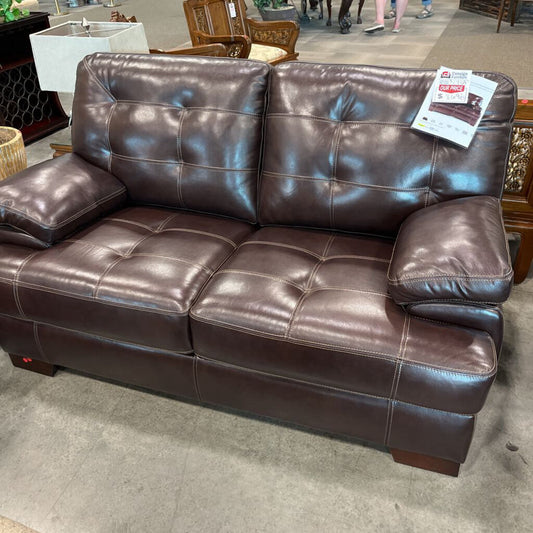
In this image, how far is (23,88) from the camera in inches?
155

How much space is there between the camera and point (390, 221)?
1.74 m

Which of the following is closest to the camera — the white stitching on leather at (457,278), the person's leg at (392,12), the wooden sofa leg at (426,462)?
A: the white stitching on leather at (457,278)

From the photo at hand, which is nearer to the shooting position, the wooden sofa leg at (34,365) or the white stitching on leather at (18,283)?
the white stitching on leather at (18,283)

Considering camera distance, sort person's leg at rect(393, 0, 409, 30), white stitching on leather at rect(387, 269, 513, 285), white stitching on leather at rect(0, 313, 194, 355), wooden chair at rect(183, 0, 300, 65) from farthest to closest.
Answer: person's leg at rect(393, 0, 409, 30), wooden chair at rect(183, 0, 300, 65), white stitching on leather at rect(0, 313, 194, 355), white stitching on leather at rect(387, 269, 513, 285)

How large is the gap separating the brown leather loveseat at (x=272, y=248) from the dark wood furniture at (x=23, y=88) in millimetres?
2143

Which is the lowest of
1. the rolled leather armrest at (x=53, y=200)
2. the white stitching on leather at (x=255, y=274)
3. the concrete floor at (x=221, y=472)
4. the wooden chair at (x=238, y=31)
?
the concrete floor at (x=221, y=472)

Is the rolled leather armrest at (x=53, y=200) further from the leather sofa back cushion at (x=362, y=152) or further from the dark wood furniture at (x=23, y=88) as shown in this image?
the dark wood furniture at (x=23, y=88)

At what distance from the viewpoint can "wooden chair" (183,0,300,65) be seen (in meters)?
Answer: 3.54

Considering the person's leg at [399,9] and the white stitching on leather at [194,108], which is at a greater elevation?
the white stitching on leather at [194,108]

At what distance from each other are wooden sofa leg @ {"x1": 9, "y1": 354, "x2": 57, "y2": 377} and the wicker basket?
3.23 ft

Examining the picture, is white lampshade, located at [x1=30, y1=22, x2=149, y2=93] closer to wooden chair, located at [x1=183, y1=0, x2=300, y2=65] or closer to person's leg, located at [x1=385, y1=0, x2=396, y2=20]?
wooden chair, located at [x1=183, y1=0, x2=300, y2=65]

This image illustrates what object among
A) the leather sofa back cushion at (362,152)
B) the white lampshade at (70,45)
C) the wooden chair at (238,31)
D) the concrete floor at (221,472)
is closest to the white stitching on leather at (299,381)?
the concrete floor at (221,472)

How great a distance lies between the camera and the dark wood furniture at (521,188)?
2043 mm

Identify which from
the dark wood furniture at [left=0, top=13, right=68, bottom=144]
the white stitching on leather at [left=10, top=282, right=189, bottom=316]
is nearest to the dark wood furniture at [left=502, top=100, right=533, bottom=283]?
the white stitching on leather at [left=10, top=282, right=189, bottom=316]
